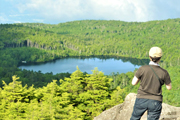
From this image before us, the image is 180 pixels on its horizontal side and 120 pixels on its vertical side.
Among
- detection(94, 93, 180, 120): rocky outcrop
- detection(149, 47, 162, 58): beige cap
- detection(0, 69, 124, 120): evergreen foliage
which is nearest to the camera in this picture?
detection(149, 47, 162, 58): beige cap

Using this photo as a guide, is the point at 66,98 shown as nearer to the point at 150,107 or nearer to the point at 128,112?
the point at 128,112

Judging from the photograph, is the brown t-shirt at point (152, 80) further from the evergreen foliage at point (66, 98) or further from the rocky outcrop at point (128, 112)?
the evergreen foliage at point (66, 98)

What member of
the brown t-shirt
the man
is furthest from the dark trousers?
the brown t-shirt

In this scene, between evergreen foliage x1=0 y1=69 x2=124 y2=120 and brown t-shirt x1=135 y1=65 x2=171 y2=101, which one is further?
evergreen foliage x1=0 y1=69 x2=124 y2=120

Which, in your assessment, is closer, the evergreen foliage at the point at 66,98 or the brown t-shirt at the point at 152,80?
the brown t-shirt at the point at 152,80

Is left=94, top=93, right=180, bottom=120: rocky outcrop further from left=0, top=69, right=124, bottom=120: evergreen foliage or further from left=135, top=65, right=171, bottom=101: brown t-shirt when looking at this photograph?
left=0, top=69, right=124, bottom=120: evergreen foliage

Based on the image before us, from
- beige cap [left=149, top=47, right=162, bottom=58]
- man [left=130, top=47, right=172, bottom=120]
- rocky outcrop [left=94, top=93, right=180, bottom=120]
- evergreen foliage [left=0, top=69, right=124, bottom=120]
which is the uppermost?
beige cap [left=149, top=47, right=162, bottom=58]

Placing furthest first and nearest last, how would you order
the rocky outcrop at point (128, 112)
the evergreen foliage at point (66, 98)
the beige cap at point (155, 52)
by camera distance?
the evergreen foliage at point (66, 98) → the rocky outcrop at point (128, 112) → the beige cap at point (155, 52)

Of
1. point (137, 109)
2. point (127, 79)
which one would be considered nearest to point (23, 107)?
point (137, 109)

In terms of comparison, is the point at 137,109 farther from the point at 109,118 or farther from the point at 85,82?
the point at 85,82

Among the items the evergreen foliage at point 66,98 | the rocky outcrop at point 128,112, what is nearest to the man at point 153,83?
the rocky outcrop at point 128,112

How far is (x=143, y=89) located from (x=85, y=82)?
24.5 metres

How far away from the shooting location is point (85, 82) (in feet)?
98.9

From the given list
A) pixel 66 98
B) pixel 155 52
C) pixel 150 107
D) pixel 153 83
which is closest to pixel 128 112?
pixel 150 107
